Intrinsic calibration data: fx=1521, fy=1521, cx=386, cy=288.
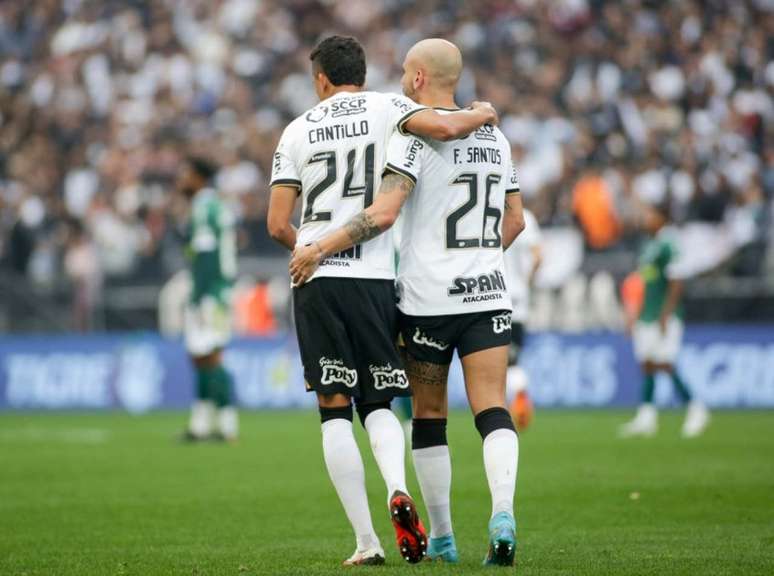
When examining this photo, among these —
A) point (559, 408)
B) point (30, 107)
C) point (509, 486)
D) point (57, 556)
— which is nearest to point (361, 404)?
point (509, 486)

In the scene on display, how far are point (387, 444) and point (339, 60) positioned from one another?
1921 millimetres

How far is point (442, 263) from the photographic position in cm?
746

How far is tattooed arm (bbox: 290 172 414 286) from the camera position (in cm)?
729

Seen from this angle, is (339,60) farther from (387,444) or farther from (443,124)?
(387,444)

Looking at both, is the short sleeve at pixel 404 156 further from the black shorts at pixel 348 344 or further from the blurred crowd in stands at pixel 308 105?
the blurred crowd in stands at pixel 308 105

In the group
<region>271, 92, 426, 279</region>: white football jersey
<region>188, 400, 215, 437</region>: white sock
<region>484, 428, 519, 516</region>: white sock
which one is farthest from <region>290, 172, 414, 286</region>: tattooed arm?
<region>188, 400, 215, 437</region>: white sock

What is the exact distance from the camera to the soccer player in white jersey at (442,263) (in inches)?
289

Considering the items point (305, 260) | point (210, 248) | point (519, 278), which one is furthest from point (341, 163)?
point (210, 248)

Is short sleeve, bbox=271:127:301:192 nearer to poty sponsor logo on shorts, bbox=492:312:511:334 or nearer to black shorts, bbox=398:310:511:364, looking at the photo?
black shorts, bbox=398:310:511:364

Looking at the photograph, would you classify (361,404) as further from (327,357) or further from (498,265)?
(498,265)

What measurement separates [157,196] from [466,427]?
413 inches

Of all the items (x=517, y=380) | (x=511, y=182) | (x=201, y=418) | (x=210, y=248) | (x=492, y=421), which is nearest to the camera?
(x=492, y=421)

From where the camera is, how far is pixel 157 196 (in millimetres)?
27578

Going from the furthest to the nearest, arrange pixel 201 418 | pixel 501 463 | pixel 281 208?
pixel 201 418 → pixel 281 208 → pixel 501 463
